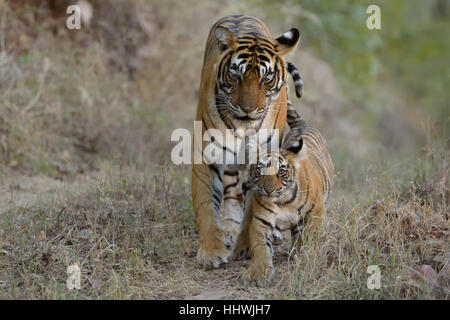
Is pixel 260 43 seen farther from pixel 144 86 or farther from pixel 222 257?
pixel 144 86

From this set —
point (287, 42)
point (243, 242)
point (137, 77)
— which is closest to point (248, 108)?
point (287, 42)

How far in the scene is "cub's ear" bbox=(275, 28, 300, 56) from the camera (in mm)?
4820

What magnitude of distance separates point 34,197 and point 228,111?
2501 millimetres

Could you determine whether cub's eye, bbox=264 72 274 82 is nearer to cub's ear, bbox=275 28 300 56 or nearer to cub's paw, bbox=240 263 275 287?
cub's ear, bbox=275 28 300 56

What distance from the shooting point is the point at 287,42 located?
4.84 metres

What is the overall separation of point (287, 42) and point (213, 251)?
1774 millimetres

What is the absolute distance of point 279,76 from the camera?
471cm

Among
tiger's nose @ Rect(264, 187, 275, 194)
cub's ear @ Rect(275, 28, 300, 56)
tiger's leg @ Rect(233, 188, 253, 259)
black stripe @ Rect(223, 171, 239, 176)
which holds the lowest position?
tiger's leg @ Rect(233, 188, 253, 259)

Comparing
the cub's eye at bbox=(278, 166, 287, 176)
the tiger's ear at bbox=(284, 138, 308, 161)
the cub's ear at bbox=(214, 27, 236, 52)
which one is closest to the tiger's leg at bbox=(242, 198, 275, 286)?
the cub's eye at bbox=(278, 166, 287, 176)

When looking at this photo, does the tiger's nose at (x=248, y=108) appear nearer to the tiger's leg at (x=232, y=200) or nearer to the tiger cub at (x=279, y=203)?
the tiger cub at (x=279, y=203)

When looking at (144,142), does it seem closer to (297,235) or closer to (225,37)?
(225,37)

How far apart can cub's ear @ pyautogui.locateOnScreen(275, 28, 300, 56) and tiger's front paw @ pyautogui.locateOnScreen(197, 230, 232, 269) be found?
1.54 m
